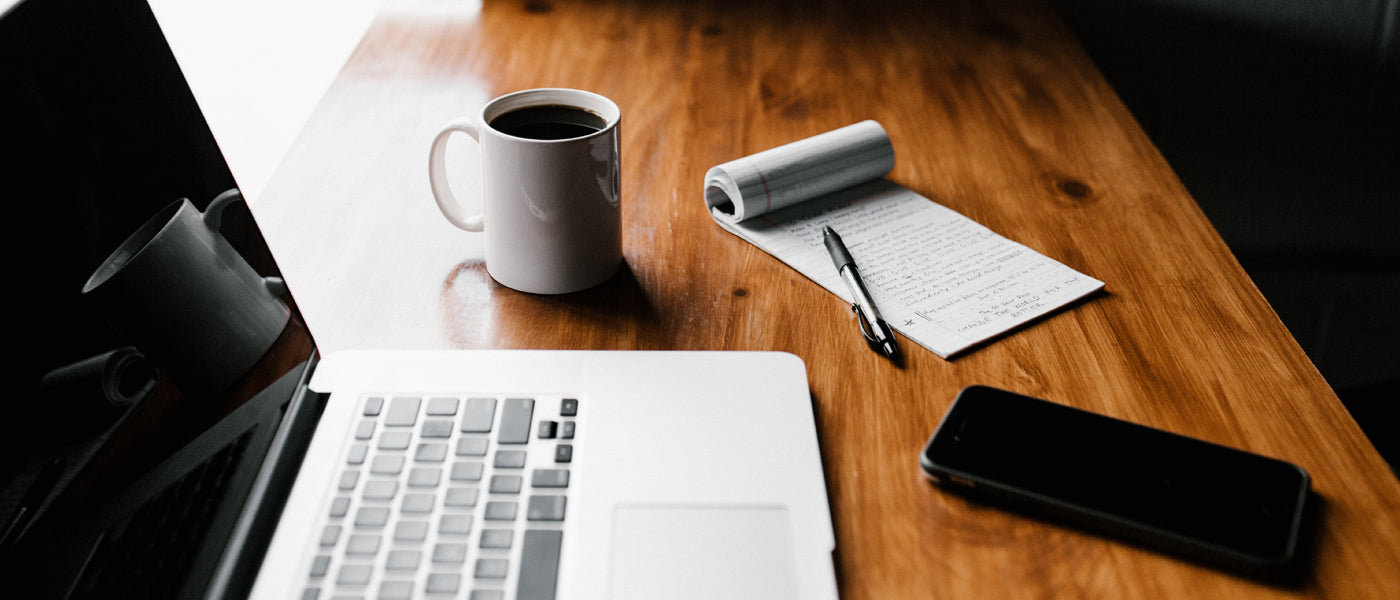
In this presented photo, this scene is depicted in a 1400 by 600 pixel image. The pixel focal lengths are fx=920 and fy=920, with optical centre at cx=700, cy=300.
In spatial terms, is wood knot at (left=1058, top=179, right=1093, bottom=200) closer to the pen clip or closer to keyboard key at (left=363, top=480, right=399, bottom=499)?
the pen clip

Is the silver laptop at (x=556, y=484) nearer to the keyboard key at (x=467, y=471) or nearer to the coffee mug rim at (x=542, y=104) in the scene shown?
the keyboard key at (x=467, y=471)

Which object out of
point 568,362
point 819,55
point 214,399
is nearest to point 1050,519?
point 568,362

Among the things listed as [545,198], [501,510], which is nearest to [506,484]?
[501,510]

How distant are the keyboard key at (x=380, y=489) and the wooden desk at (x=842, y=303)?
157mm

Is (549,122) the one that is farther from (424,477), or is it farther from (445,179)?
(424,477)

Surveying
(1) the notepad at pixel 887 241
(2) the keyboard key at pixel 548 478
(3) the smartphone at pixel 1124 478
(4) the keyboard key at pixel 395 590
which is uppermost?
(4) the keyboard key at pixel 395 590

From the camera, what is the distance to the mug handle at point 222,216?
1.62 ft

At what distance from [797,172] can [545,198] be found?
263 mm

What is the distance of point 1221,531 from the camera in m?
0.46

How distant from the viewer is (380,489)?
1.54 ft

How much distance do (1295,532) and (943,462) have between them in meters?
0.17

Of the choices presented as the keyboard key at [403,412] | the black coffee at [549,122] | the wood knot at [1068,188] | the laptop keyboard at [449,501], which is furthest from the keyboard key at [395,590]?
the wood knot at [1068,188]

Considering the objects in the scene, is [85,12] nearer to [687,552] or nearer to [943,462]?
[687,552]

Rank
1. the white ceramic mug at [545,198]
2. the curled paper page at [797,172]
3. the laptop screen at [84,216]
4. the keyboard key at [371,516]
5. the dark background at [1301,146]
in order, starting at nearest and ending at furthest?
the laptop screen at [84,216] < the keyboard key at [371,516] < the white ceramic mug at [545,198] < the curled paper page at [797,172] < the dark background at [1301,146]
